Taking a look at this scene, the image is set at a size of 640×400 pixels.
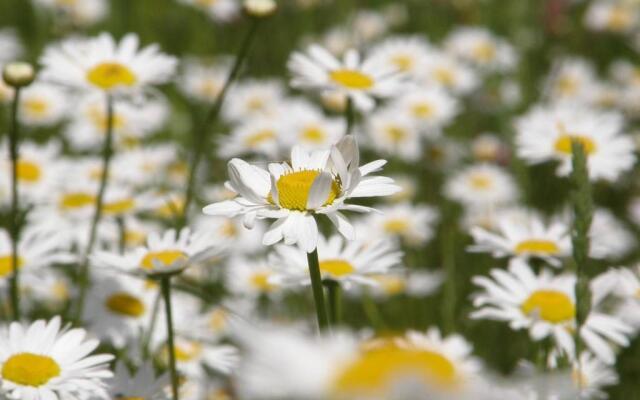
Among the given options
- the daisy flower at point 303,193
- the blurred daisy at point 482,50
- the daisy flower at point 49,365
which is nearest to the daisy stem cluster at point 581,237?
the daisy flower at point 303,193

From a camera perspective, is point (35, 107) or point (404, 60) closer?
point (35, 107)

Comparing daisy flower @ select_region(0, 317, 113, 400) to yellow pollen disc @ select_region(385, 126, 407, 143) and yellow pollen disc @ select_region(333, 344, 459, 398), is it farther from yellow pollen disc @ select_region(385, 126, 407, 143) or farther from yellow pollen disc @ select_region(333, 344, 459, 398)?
yellow pollen disc @ select_region(385, 126, 407, 143)

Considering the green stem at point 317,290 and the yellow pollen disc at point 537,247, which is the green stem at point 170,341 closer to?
the green stem at point 317,290

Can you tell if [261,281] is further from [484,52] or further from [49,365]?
[484,52]

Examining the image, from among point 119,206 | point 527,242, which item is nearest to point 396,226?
point 119,206

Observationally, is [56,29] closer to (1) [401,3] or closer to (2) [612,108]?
(1) [401,3]

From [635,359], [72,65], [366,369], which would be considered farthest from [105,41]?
[366,369]
